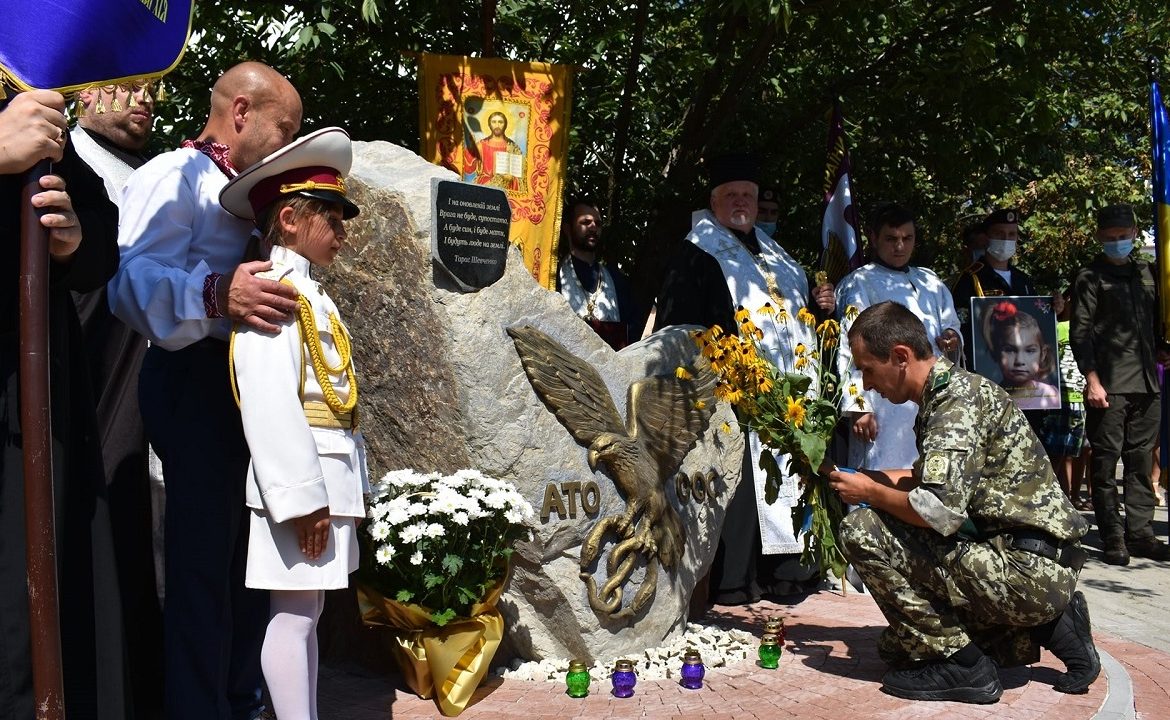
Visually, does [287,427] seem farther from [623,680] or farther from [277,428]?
[623,680]

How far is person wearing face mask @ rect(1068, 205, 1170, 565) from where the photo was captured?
7.34m

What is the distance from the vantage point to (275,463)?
3051mm

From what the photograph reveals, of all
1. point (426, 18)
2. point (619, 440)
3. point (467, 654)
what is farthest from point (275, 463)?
point (426, 18)

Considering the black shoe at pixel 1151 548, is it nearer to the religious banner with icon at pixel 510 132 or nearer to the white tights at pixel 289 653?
the religious banner with icon at pixel 510 132

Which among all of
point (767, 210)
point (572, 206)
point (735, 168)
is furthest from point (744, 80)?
point (735, 168)

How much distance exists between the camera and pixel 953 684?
4133mm

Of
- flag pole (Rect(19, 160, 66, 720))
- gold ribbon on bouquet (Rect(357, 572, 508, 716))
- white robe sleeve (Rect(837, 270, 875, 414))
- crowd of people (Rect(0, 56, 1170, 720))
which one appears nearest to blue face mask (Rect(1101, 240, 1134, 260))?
white robe sleeve (Rect(837, 270, 875, 414))

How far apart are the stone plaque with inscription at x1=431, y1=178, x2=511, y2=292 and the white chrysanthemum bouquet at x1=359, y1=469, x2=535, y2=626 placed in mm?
784

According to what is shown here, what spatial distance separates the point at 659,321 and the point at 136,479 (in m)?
3.13

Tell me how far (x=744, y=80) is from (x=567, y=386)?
3984 mm

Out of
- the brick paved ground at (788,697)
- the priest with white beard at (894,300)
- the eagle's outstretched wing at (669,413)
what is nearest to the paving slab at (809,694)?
the brick paved ground at (788,697)

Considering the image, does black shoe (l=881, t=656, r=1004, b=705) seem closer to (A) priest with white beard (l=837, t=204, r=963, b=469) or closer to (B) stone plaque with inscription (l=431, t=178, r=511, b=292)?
(A) priest with white beard (l=837, t=204, r=963, b=469)

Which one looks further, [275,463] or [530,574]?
[530,574]

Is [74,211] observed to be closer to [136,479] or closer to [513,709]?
[136,479]
